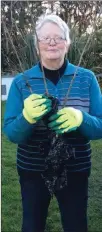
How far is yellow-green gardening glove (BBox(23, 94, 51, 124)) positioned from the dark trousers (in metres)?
0.26

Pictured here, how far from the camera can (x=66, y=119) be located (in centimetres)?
144

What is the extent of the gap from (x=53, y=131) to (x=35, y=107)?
0.13 metres

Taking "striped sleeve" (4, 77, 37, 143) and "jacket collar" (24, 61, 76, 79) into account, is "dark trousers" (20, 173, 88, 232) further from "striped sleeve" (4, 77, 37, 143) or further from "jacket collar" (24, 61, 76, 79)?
"jacket collar" (24, 61, 76, 79)

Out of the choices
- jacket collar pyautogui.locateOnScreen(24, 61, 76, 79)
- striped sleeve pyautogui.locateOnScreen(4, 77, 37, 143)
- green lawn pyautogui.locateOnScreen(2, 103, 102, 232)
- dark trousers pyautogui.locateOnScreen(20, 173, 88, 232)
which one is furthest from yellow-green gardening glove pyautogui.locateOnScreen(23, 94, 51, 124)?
green lawn pyautogui.locateOnScreen(2, 103, 102, 232)

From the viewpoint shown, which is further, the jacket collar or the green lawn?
the green lawn

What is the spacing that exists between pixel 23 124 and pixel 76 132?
22 cm

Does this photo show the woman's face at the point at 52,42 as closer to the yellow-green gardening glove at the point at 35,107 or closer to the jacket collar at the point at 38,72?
the jacket collar at the point at 38,72

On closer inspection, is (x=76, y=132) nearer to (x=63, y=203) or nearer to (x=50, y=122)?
(x=50, y=122)

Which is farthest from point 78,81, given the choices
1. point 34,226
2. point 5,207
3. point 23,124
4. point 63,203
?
point 5,207

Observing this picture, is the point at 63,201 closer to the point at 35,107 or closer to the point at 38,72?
the point at 35,107

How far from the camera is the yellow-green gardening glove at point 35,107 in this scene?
1.43 metres

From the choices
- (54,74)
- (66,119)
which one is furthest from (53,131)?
(54,74)

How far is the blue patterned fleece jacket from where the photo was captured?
1.53 meters

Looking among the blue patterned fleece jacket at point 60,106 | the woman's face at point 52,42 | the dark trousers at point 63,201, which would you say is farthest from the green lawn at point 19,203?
the woman's face at point 52,42
